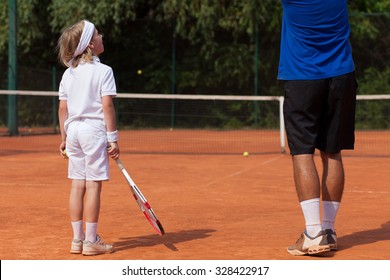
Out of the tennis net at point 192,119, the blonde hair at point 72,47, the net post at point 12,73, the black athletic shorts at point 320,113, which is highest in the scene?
the blonde hair at point 72,47

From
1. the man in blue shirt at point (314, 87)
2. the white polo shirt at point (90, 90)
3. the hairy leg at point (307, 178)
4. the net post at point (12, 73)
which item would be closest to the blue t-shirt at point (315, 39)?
the man in blue shirt at point (314, 87)

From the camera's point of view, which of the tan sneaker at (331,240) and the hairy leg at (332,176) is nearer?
the tan sneaker at (331,240)

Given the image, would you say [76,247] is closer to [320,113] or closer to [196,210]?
[320,113]

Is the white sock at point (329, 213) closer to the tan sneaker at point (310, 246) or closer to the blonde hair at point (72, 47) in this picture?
the tan sneaker at point (310, 246)

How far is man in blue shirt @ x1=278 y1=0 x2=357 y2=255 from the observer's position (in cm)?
573

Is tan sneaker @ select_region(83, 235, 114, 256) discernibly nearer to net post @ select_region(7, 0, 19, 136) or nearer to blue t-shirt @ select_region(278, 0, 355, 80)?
blue t-shirt @ select_region(278, 0, 355, 80)

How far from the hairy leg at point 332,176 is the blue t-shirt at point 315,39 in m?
0.55

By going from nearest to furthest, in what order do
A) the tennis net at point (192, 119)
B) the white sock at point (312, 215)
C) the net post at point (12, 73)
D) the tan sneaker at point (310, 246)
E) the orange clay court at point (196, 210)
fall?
the tan sneaker at point (310, 246) → the white sock at point (312, 215) → the orange clay court at point (196, 210) → the net post at point (12, 73) → the tennis net at point (192, 119)

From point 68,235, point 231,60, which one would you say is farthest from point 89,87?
point 231,60

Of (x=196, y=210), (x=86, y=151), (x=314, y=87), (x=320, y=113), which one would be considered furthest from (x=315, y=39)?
(x=196, y=210)

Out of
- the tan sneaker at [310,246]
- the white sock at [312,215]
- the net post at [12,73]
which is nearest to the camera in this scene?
the tan sneaker at [310,246]

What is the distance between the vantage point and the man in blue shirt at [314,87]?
5734mm

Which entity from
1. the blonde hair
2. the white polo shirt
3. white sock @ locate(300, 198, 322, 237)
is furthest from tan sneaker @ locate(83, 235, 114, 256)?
white sock @ locate(300, 198, 322, 237)
